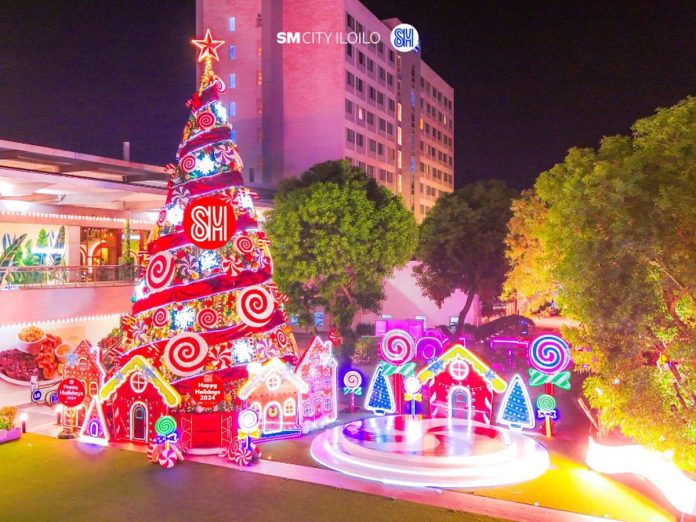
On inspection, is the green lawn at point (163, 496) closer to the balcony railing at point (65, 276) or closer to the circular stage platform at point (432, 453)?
the circular stage platform at point (432, 453)

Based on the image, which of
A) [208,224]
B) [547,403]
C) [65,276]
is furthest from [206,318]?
[547,403]

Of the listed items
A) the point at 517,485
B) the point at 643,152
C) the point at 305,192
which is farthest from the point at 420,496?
the point at 305,192

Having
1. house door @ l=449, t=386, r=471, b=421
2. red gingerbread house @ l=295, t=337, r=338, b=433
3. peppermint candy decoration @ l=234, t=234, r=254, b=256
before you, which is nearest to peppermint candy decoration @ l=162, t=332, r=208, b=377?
peppermint candy decoration @ l=234, t=234, r=254, b=256

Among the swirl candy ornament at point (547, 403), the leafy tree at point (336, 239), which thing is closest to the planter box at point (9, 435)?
the leafy tree at point (336, 239)

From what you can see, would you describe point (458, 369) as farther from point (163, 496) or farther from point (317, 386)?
point (163, 496)

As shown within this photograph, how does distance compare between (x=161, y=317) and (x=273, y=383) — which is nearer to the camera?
(x=161, y=317)

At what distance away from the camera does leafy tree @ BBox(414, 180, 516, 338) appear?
119 ft

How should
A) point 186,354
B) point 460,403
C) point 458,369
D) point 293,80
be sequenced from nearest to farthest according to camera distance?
point 186,354, point 458,369, point 460,403, point 293,80

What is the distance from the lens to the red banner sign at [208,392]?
1759 centimetres

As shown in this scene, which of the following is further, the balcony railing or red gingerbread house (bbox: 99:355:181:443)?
the balcony railing

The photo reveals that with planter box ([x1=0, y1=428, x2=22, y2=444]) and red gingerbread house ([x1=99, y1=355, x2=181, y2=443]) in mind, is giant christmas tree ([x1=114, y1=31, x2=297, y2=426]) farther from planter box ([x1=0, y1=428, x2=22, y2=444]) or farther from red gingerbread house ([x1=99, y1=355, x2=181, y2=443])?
planter box ([x1=0, y1=428, x2=22, y2=444])

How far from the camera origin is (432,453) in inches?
642

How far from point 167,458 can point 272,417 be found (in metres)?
3.71

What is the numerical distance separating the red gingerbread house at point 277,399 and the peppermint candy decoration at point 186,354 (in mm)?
1839
